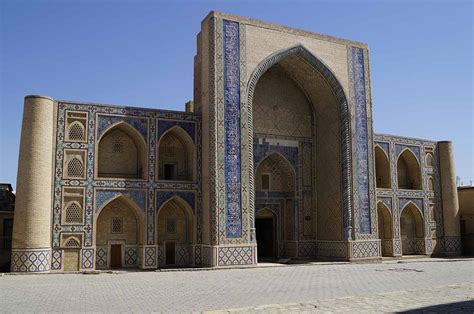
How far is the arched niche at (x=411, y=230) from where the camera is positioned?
19.5 metres

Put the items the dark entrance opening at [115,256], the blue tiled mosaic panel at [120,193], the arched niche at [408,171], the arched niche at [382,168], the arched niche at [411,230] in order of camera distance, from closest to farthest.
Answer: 1. the blue tiled mosaic panel at [120,193]
2. the dark entrance opening at [115,256]
3. the arched niche at [382,168]
4. the arched niche at [411,230]
5. the arched niche at [408,171]

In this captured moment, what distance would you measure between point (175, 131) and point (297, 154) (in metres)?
4.71

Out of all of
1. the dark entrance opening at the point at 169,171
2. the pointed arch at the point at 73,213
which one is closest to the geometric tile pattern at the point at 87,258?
the pointed arch at the point at 73,213

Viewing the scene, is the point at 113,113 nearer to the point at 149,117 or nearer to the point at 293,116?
A: the point at 149,117

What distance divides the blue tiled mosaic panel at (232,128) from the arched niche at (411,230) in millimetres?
8270

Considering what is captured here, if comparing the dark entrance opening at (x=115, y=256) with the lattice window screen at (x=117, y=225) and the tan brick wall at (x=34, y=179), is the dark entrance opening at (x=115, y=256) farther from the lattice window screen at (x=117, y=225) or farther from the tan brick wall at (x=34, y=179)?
the tan brick wall at (x=34, y=179)

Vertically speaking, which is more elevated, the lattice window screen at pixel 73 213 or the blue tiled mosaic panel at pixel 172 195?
the blue tiled mosaic panel at pixel 172 195

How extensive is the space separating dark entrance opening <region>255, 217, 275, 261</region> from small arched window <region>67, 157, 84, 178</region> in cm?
663

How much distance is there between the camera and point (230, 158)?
1456 centimetres

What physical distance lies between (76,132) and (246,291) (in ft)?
24.7

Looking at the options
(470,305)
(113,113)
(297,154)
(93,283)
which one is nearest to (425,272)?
(470,305)

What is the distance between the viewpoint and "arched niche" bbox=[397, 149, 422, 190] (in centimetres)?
2000

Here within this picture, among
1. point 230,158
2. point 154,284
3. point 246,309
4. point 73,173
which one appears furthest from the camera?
point 230,158

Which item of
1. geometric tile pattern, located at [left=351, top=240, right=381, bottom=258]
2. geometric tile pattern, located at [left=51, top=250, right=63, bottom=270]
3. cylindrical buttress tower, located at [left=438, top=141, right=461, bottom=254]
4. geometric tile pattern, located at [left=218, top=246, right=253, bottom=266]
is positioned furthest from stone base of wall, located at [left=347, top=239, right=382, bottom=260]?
geometric tile pattern, located at [left=51, top=250, right=63, bottom=270]
